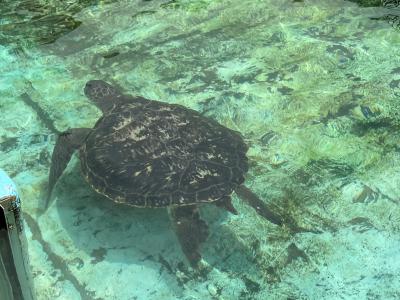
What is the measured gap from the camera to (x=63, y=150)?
4051 mm

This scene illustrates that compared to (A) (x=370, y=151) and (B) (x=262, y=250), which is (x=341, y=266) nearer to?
(B) (x=262, y=250)

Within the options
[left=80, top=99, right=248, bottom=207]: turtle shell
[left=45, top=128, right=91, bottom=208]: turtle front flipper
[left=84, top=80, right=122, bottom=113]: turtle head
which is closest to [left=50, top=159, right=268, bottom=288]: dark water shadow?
[left=45, top=128, right=91, bottom=208]: turtle front flipper

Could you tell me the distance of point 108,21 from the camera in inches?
266

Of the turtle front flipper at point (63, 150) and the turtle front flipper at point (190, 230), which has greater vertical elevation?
the turtle front flipper at point (63, 150)

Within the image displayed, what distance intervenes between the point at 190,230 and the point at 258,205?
582 millimetres

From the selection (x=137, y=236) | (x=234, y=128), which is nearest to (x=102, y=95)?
(x=234, y=128)

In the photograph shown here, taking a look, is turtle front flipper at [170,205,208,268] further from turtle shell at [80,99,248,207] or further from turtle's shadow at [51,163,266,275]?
turtle shell at [80,99,248,207]

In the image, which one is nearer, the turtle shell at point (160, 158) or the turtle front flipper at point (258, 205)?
the turtle shell at point (160, 158)

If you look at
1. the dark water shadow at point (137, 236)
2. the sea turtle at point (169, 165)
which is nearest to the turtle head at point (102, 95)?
the sea turtle at point (169, 165)

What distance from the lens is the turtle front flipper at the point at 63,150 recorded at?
3936mm

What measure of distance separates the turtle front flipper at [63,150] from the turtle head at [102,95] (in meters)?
0.52

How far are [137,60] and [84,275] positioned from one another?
10.5 feet

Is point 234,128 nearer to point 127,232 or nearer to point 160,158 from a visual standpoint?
point 160,158

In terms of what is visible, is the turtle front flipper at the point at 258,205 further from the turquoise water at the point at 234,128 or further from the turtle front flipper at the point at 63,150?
the turtle front flipper at the point at 63,150
